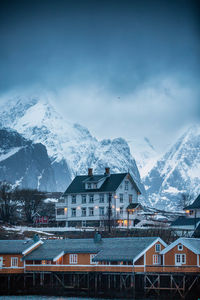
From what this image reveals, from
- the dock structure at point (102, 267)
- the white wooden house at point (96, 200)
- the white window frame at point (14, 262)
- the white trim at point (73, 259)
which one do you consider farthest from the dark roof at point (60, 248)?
the white wooden house at point (96, 200)

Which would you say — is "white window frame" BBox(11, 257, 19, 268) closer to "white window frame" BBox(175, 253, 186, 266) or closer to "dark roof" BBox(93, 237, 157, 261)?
"dark roof" BBox(93, 237, 157, 261)

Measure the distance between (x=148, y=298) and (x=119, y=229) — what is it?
42148 millimetres

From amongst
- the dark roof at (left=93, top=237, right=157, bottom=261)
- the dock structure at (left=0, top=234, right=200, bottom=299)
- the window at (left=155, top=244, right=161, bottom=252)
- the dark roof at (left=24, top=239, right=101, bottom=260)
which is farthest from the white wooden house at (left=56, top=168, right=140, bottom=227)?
the window at (left=155, top=244, right=161, bottom=252)

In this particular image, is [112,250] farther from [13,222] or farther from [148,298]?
[13,222]

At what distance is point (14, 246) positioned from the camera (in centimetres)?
7788

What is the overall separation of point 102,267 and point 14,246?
13.8 metres

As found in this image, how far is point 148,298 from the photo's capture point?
6481cm

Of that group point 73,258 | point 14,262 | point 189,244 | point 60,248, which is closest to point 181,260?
point 189,244

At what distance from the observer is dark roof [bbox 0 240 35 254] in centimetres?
7612

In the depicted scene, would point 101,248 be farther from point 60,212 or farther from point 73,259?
Result: point 60,212

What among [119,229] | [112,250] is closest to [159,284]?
[112,250]

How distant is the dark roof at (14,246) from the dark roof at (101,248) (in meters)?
1.34

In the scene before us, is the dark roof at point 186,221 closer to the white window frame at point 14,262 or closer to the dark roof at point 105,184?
the dark roof at point 105,184

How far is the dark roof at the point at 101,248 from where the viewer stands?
7031cm
